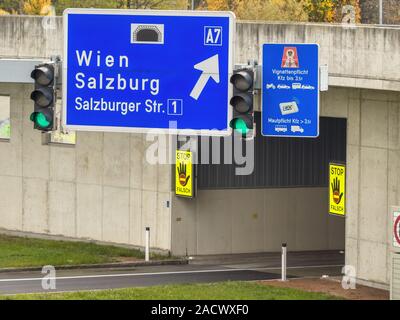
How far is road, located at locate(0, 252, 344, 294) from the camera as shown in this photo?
2661 centimetres

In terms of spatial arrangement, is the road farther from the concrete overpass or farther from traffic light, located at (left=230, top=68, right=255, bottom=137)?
traffic light, located at (left=230, top=68, right=255, bottom=137)

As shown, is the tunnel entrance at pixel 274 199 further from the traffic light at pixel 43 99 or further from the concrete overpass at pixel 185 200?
the traffic light at pixel 43 99

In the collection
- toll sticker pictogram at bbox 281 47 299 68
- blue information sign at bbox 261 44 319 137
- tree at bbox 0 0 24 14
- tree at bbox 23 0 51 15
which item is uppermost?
tree at bbox 0 0 24 14

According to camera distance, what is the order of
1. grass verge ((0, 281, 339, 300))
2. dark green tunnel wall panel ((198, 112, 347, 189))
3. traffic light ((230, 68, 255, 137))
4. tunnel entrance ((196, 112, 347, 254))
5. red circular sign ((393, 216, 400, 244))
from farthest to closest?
dark green tunnel wall panel ((198, 112, 347, 189)) < tunnel entrance ((196, 112, 347, 254)) < grass verge ((0, 281, 339, 300)) < red circular sign ((393, 216, 400, 244)) < traffic light ((230, 68, 255, 137))

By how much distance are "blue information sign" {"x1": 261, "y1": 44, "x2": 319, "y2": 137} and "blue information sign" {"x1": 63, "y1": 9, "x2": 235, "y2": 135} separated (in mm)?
1109

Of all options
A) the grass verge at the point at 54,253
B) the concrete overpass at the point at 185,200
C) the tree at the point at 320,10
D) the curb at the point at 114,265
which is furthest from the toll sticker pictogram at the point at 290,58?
the tree at the point at 320,10

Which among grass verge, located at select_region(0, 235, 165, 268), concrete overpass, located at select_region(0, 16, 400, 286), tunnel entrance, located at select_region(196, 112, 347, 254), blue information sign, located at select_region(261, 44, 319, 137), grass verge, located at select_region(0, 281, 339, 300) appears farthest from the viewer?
tunnel entrance, located at select_region(196, 112, 347, 254)

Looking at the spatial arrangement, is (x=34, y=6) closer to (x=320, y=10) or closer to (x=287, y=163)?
(x=287, y=163)

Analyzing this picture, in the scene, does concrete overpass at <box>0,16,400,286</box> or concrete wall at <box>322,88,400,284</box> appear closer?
concrete wall at <box>322,88,400,284</box>

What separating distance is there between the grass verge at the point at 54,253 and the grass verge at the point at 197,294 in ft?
16.6

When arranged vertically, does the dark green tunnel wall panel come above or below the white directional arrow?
below

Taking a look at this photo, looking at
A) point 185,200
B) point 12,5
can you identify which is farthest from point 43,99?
point 12,5

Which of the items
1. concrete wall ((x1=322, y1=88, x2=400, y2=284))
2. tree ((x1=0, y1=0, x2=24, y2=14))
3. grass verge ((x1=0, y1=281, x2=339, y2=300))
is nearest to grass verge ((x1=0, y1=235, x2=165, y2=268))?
grass verge ((x1=0, y1=281, x2=339, y2=300))

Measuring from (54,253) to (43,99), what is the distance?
12.3 meters
